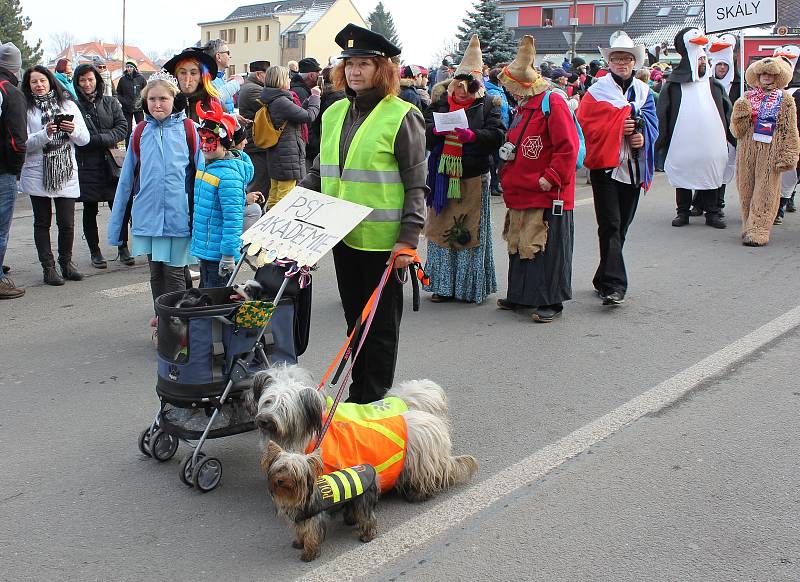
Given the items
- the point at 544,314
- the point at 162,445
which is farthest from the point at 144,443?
the point at 544,314

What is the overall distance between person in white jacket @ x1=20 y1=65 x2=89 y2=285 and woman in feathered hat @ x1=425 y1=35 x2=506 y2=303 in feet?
11.1

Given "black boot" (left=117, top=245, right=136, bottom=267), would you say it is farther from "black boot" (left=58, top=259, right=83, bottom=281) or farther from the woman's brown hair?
the woman's brown hair

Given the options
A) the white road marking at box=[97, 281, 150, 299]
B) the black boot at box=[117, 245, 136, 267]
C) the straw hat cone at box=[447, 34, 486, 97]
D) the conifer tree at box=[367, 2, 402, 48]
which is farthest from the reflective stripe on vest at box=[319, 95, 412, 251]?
the conifer tree at box=[367, 2, 402, 48]

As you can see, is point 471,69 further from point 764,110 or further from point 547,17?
point 547,17

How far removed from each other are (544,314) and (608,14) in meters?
73.6

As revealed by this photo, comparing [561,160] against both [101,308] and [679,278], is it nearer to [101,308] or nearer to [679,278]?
[679,278]

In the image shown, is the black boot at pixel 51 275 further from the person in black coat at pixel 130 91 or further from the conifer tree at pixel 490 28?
the conifer tree at pixel 490 28

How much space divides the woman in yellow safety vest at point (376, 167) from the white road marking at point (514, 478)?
0.86 metres

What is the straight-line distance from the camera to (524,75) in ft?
22.0

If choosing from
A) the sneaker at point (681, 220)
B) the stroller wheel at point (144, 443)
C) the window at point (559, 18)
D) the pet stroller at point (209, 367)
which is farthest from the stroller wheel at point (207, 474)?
the window at point (559, 18)

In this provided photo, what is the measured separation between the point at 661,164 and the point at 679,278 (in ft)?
10.9

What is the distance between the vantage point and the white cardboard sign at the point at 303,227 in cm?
399

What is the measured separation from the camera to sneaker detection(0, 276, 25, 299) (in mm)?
7719

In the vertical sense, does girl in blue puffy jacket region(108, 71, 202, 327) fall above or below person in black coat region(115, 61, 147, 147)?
below
